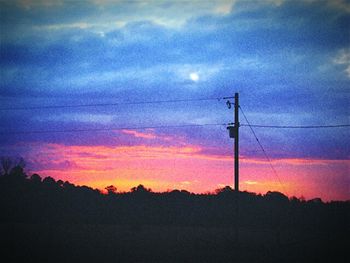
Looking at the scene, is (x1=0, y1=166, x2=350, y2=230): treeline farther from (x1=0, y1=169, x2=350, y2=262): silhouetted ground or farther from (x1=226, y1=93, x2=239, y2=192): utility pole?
(x1=226, y1=93, x2=239, y2=192): utility pole

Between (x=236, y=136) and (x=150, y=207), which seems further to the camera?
(x=150, y=207)

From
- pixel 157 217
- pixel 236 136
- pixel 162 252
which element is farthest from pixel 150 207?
pixel 236 136

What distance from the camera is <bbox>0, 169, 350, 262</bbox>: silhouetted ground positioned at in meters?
29.0

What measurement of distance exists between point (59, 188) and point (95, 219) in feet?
53.5

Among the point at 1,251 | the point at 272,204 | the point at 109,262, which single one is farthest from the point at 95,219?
the point at 109,262

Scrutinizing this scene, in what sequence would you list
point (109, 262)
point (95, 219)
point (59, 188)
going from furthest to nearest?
1. point (59, 188)
2. point (95, 219)
3. point (109, 262)

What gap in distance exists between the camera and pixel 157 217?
5303cm

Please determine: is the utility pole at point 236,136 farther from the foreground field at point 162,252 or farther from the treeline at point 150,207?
Answer: the treeline at point 150,207

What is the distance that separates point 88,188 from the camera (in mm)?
68438

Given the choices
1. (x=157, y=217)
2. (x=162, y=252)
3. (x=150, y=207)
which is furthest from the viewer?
(x=150, y=207)

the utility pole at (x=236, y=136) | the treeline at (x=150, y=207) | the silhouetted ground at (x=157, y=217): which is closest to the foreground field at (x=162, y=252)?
the silhouetted ground at (x=157, y=217)

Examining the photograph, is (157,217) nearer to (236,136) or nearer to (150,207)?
Answer: (150,207)

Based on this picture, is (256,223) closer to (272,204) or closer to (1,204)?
(272,204)

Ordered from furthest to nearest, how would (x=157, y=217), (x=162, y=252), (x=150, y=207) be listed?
(x=150, y=207)
(x=157, y=217)
(x=162, y=252)
